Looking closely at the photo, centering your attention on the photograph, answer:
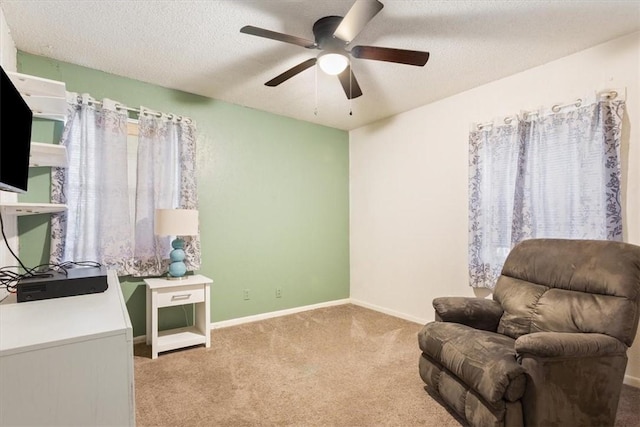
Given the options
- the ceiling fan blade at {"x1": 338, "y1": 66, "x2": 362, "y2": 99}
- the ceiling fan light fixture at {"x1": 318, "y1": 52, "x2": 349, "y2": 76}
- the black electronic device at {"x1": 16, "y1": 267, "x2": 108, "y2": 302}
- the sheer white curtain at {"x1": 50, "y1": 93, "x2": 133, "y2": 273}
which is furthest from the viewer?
the sheer white curtain at {"x1": 50, "y1": 93, "x2": 133, "y2": 273}

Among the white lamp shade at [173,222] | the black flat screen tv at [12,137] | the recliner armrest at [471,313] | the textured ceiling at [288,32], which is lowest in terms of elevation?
the recliner armrest at [471,313]

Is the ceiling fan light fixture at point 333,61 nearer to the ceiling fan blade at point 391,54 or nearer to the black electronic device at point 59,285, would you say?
the ceiling fan blade at point 391,54

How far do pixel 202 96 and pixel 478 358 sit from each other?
3349 millimetres

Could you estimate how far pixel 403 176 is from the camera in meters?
3.96

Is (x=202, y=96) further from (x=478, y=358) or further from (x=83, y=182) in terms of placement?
(x=478, y=358)

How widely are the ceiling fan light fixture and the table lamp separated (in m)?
1.67

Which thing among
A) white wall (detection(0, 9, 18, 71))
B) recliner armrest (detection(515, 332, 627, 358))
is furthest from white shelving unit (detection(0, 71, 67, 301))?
recliner armrest (detection(515, 332, 627, 358))

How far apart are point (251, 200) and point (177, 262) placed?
3.68 feet

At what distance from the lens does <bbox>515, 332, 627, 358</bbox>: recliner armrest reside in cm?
156

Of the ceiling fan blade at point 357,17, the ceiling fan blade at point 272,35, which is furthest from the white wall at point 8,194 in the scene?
the ceiling fan blade at point 357,17

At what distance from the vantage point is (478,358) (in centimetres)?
175

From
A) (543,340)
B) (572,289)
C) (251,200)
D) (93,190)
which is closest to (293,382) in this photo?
(543,340)

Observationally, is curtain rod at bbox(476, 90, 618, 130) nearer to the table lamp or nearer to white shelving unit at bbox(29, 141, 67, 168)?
the table lamp

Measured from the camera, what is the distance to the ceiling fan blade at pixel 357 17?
166cm
